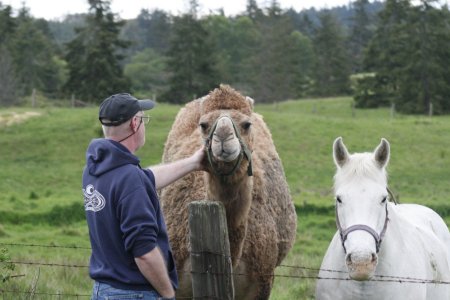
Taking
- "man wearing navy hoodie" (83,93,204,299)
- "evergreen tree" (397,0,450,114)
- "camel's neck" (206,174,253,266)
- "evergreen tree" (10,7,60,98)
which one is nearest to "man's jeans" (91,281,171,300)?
"man wearing navy hoodie" (83,93,204,299)

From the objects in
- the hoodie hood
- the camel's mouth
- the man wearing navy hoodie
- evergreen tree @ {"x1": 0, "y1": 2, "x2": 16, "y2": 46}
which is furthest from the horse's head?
evergreen tree @ {"x1": 0, "y1": 2, "x2": 16, "y2": 46}

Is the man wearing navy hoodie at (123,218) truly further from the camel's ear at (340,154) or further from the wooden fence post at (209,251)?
the camel's ear at (340,154)

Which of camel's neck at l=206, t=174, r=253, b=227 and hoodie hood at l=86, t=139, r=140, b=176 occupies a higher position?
hoodie hood at l=86, t=139, r=140, b=176

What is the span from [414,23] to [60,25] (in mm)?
105583

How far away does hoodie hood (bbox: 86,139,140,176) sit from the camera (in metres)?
4.21

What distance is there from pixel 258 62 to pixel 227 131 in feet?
201

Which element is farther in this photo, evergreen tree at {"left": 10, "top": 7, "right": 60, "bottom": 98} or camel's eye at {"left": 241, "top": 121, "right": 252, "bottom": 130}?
evergreen tree at {"left": 10, "top": 7, "right": 60, "bottom": 98}

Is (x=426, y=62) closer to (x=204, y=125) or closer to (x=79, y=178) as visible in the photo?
(x=79, y=178)

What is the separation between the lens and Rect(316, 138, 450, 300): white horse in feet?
16.1

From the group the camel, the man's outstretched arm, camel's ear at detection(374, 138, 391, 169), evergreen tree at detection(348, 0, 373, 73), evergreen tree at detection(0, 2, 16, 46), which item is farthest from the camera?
evergreen tree at detection(348, 0, 373, 73)

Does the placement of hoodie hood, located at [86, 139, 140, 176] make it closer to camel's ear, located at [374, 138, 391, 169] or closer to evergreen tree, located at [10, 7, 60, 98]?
camel's ear, located at [374, 138, 391, 169]

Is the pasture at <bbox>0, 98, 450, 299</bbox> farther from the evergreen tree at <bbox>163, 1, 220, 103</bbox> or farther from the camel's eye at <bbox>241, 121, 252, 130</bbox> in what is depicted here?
Result: the evergreen tree at <bbox>163, 1, 220, 103</bbox>

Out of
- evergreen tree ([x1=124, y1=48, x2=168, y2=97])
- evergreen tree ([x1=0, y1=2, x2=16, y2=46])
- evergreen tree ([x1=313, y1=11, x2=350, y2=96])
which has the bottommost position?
evergreen tree ([x1=124, y1=48, x2=168, y2=97])

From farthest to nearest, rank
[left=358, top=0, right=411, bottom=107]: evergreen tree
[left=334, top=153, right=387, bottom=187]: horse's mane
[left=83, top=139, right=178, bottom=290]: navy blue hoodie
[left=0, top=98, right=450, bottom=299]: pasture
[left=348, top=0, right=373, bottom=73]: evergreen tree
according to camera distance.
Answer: [left=348, top=0, right=373, bottom=73]: evergreen tree < [left=358, top=0, right=411, bottom=107]: evergreen tree < [left=0, top=98, right=450, bottom=299]: pasture < [left=334, top=153, right=387, bottom=187]: horse's mane < [left=83, top=139, right=178, bottom=290]: navy blue hoodie
